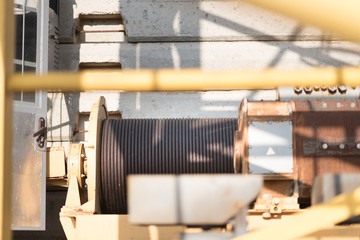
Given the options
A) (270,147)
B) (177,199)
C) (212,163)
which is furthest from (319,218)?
(212,163)

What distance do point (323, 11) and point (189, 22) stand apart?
15.6 feet

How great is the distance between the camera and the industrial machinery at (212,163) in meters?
1.42

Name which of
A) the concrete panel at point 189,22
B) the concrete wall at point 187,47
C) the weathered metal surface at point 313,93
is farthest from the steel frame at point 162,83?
the concrete panel at point 189,22

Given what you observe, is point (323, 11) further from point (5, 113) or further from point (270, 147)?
point (270, 147)

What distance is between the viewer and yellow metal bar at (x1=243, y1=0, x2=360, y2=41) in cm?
135

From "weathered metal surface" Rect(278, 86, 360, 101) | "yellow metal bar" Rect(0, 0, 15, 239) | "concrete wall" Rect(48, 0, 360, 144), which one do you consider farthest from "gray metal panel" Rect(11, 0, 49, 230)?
"yellow metal bar" Rect(0, 0, 15, 239)

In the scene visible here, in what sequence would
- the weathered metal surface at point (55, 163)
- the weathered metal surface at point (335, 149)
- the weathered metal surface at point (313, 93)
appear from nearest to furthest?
the weathered metal surface at point (335, 149), the weathered metal surface at point (313, 93), the weathered metal surface at point (55, 163)

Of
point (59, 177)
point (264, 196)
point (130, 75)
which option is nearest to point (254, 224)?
point (264, 196)

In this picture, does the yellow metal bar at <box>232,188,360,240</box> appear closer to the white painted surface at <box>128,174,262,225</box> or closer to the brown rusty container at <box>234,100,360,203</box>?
the white painted surface at <box>128,174,262,225</box>

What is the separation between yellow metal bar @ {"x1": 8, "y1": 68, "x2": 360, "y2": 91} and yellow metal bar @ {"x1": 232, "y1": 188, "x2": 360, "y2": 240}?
33cm

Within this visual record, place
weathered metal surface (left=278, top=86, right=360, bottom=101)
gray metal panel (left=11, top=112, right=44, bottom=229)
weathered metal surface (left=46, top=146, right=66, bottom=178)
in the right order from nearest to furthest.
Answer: weathered metal surface (left=278, top=86, right=360, bottom=101) → gray metal panel (left=11, top=112, right=44, bottom=229) → weathered metal surface (left=46, top=146, right=66, bottom=178)

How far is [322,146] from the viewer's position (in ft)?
11.8

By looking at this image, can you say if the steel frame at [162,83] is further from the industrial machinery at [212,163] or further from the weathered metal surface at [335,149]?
the weathered metal surface at [335,149]

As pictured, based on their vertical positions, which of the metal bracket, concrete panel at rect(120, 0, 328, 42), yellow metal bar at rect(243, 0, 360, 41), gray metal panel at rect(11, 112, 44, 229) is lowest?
gray metal panel at rect(11, 112, 44, 229)
